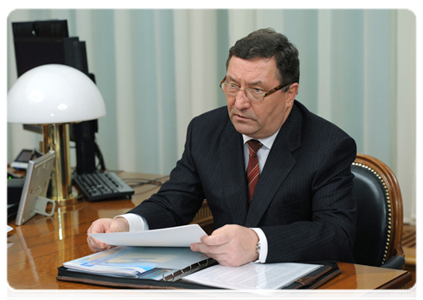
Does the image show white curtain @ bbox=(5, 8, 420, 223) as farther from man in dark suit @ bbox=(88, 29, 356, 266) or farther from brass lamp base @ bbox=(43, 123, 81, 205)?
brass lamp base @ bbox=(43, 123, 81, 205)

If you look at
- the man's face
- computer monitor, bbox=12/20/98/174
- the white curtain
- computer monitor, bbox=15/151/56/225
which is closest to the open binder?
the man's face

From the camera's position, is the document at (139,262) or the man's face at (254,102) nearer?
the document at (139,262)

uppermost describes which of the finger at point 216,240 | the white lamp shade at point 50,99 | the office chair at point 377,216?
the white lamp shade at point 50,99

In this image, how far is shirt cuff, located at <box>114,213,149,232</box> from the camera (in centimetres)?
148

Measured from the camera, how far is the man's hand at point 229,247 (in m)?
1.18

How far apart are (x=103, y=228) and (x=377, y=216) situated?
2.97 ft

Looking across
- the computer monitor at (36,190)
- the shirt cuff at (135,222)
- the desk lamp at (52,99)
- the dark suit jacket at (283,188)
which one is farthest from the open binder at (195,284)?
the desk lamp at (52,99)

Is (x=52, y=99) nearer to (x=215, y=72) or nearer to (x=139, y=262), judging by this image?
(x=139, y=262)

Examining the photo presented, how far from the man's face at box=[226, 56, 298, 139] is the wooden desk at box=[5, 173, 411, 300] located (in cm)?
51

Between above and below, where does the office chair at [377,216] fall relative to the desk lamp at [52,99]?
below

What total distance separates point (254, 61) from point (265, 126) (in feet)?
0.67

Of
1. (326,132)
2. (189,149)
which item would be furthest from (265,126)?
(189,149)

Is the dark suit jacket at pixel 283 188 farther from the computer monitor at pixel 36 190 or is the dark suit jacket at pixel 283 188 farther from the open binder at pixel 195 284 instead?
the computer monitor at pixel 36 190

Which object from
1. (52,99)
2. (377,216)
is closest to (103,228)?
(52,99)
